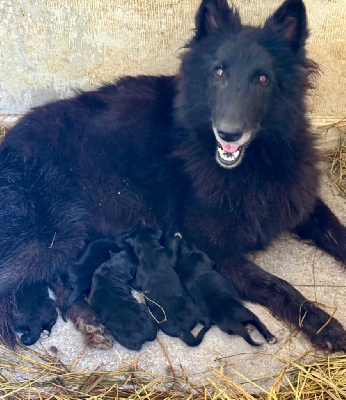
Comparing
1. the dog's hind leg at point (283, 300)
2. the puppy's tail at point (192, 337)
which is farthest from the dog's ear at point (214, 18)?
the puppy's tail at point (192, 337)

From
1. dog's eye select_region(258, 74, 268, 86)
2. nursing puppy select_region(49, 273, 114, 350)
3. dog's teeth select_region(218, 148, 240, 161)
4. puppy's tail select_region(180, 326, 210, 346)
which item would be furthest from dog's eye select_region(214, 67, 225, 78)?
nursing puppy select_region(49, 273, 114, 350)

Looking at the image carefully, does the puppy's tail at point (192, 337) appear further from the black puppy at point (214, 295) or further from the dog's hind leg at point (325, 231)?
the dog's hind leg at point (325, 231)

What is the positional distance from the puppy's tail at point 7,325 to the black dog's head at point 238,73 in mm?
1701

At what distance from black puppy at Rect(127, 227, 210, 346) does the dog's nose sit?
Result: 0.90 meters

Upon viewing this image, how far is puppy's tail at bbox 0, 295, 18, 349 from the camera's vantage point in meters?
3.08

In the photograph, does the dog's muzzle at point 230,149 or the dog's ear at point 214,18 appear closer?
the dog's muzzle at point 230,149

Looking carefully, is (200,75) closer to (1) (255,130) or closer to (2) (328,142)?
(1) (255,130)

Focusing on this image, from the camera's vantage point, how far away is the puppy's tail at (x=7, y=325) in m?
3.08

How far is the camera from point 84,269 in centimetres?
329

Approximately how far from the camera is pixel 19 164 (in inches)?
136

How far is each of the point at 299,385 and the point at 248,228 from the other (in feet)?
3.59

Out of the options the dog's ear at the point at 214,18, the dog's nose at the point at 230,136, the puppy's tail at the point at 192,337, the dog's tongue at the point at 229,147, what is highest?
the dog's ear at the point at 214,18

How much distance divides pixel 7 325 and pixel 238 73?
7.14 ft

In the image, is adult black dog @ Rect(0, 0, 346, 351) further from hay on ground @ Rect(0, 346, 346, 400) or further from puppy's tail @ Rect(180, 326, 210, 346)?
puppy's tail @ Rect(180, 326, 210, 346)
